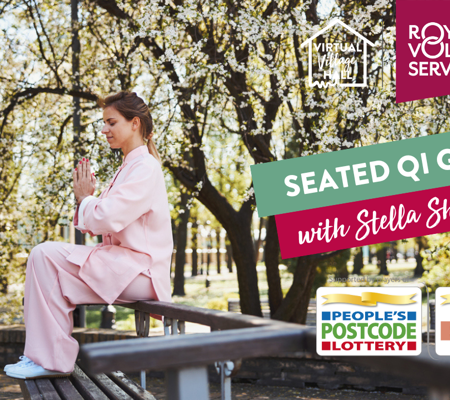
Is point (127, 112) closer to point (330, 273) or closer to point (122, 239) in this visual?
point (122, 239)

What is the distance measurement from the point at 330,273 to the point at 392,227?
489 inches

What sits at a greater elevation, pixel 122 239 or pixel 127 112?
pixel 127 112

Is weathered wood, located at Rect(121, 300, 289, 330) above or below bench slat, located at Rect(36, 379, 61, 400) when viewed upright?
above

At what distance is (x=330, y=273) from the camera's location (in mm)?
19000

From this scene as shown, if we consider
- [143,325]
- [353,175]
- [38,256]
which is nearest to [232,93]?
[353,175]

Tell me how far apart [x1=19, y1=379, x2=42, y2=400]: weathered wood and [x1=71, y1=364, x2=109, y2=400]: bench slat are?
0.70 ft

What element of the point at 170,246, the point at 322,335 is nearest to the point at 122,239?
the point at 170,246

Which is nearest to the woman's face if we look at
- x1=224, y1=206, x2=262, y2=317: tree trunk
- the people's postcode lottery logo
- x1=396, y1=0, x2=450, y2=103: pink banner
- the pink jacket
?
the pink jacket

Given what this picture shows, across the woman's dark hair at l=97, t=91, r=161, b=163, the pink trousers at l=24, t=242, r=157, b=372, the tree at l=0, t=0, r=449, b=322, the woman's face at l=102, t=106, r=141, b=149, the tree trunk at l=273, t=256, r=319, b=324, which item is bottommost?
the tree trunk at l=273, t=256, r=319, b=324

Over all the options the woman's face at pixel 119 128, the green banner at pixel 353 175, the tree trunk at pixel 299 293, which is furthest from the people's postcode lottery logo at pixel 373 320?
the tree trunk at pixel 299 293

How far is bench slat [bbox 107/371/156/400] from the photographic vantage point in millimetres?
2611

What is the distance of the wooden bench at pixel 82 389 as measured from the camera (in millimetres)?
2545

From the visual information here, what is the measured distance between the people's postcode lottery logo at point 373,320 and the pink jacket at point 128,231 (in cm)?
135

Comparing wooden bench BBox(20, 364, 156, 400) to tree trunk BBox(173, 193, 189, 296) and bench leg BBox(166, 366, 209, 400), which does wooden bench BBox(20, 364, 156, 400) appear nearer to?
bench leg BBox(166, 366, 209, 400)
